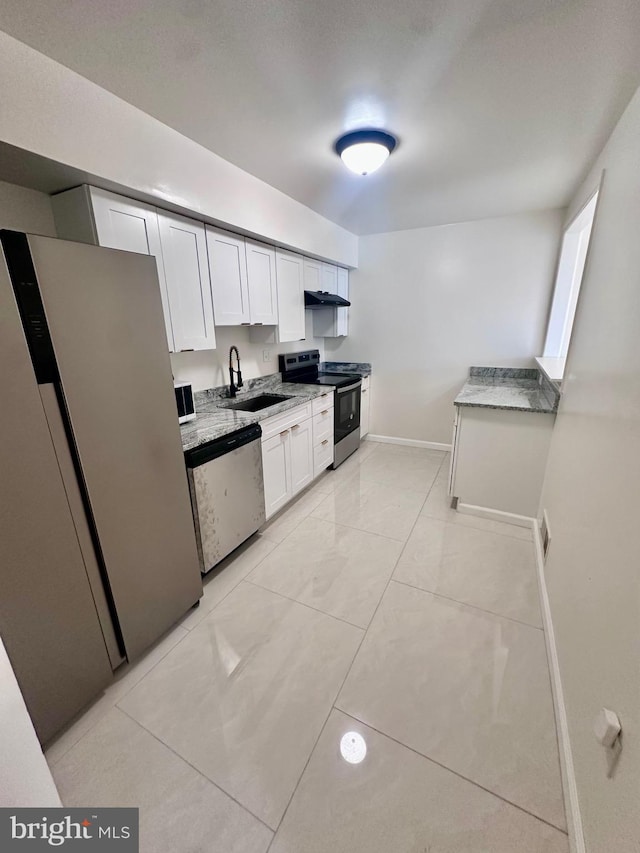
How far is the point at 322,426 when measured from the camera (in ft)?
10.6

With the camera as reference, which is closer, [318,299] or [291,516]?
[291,516]

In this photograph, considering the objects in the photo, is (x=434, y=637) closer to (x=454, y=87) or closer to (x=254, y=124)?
(x=454, y=87)

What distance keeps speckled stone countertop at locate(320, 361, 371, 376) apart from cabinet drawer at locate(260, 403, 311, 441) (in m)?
1.47

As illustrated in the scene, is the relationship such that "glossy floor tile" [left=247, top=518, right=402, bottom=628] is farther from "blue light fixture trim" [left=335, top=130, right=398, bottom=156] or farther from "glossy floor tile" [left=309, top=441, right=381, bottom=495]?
"blue light fixture trim" [left=335, top=130, right=398, bottom=156]

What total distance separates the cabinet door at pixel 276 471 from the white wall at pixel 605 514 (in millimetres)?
1821

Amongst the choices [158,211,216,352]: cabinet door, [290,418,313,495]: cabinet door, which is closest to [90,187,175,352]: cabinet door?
[158,211,216,352]: cabinet door

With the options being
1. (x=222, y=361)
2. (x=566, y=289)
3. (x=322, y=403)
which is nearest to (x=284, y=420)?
(x=322, y=403)

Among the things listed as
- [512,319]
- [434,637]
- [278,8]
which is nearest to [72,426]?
[278,8]

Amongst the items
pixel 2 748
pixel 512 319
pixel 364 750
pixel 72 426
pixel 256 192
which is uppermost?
pixel 256 192

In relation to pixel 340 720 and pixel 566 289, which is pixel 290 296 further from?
pixel 340 720

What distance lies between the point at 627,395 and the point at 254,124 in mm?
2054

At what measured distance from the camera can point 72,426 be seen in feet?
3.98

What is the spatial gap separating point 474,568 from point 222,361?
8.01 feet

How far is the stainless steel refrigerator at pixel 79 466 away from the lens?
1.08 m
